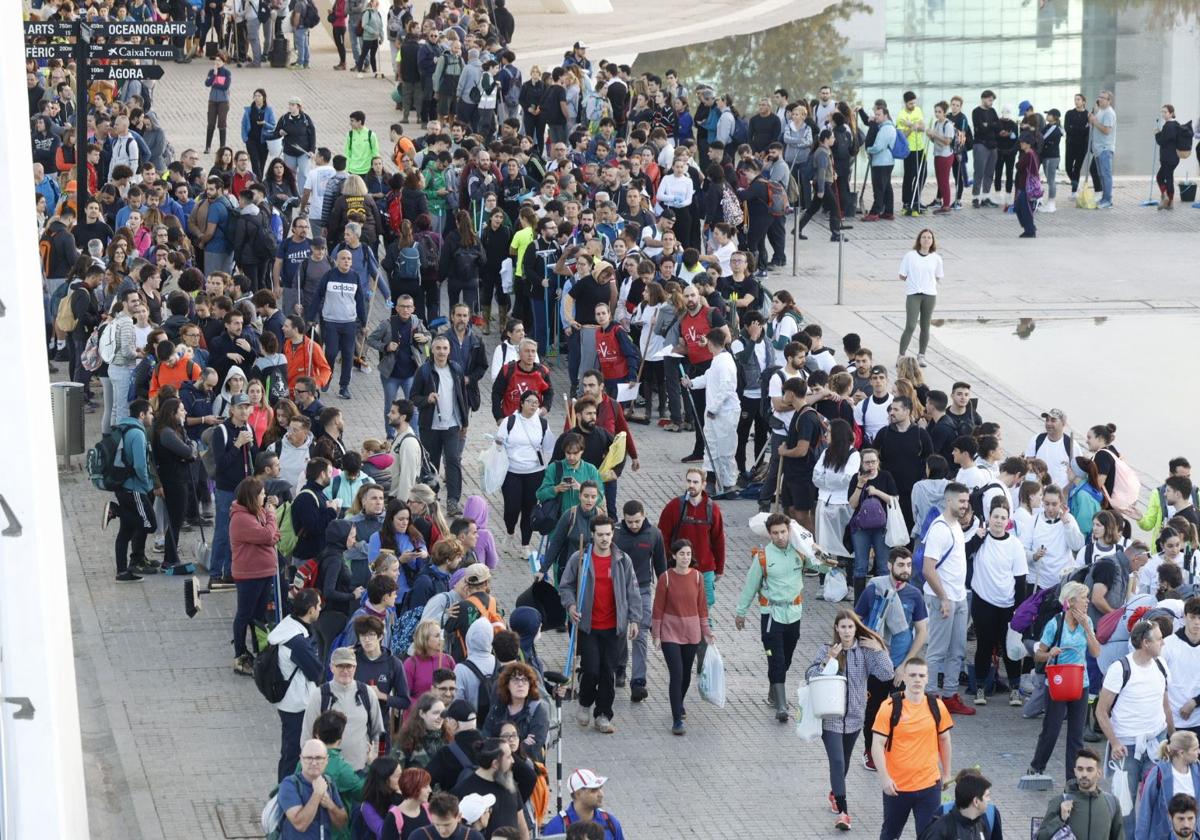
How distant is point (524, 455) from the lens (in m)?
18.0

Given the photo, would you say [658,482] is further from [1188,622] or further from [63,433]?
[1188,622]

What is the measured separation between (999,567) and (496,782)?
5.04 meters

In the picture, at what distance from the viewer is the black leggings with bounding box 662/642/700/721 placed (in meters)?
15.1

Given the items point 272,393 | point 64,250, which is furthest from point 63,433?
point 64,250

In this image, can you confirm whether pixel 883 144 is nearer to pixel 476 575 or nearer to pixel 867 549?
pixel 867 549

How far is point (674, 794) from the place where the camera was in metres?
14.4

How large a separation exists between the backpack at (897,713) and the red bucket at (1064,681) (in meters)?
1.73

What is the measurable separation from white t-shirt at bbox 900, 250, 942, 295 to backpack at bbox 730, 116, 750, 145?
7.03 meters

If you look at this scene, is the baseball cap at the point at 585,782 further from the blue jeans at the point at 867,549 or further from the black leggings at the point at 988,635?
the blue jeans at the point at 867,549

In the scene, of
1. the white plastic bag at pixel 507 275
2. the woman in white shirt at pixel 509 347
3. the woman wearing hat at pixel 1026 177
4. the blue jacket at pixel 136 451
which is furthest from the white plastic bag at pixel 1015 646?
the woman wearing hat at pixel 1026 177

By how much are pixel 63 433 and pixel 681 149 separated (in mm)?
9588

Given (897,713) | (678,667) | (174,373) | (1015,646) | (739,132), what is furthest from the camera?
(739,132)

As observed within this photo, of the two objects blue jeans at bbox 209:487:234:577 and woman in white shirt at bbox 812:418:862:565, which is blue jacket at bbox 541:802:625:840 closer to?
blue jeans at bbox 209:487:234:577

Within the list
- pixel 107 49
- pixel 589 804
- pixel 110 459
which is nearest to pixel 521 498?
pixel 110 459
